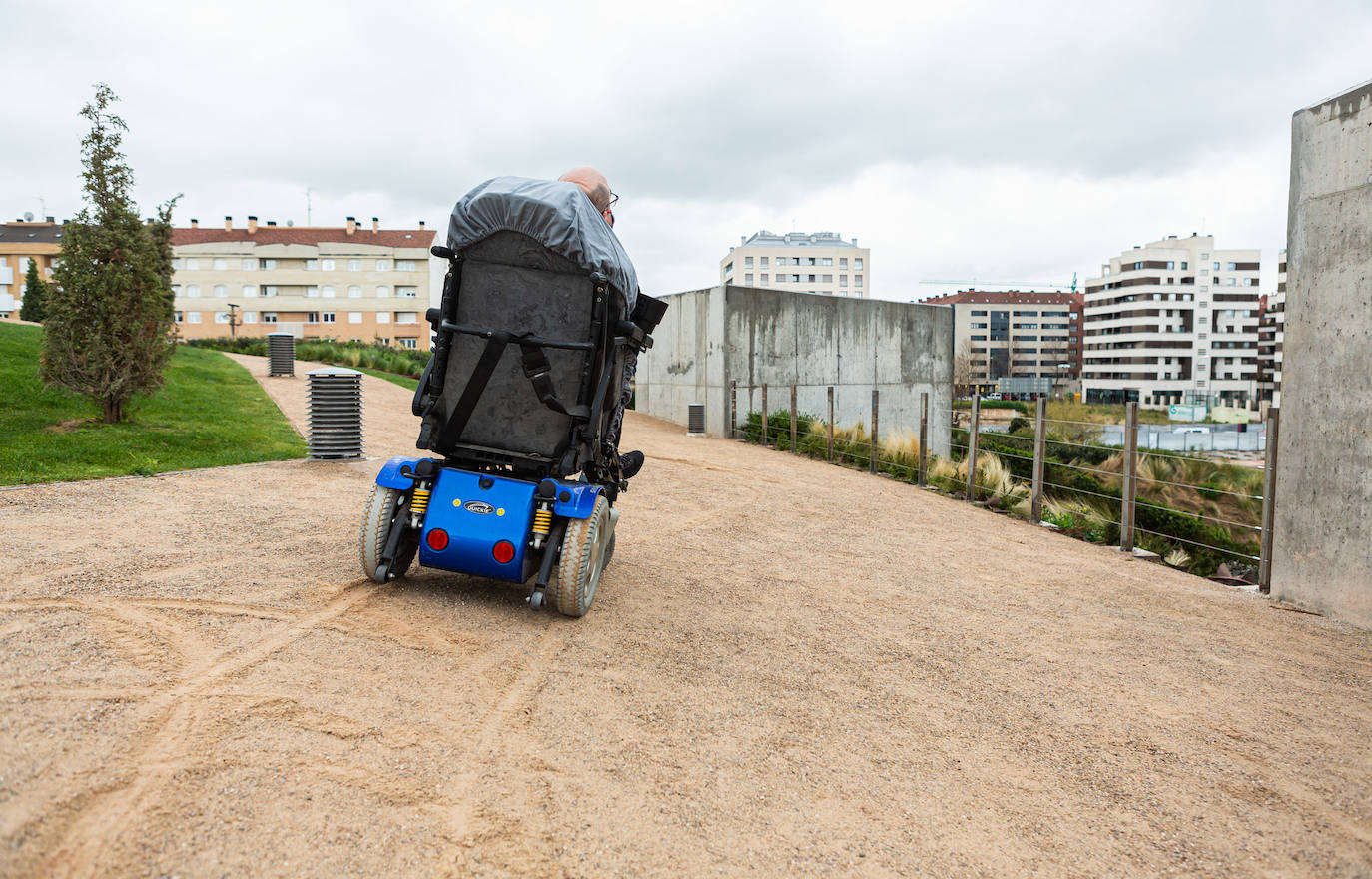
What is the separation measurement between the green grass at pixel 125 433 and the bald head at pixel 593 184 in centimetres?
644

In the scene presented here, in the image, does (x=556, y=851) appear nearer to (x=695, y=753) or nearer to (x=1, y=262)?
(x=695, y=753)

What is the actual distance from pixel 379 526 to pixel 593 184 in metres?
2.76

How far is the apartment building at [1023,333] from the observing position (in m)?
133

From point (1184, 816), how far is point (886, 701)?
1.40 m

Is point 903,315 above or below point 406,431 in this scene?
above

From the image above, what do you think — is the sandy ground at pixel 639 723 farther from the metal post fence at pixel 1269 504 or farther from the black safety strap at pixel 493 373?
the black safety strap at pixel 493 373

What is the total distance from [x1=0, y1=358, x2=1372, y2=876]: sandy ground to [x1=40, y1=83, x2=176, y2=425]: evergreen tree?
5.09 m

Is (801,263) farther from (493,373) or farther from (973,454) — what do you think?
(493,373)

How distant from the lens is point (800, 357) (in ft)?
77.0

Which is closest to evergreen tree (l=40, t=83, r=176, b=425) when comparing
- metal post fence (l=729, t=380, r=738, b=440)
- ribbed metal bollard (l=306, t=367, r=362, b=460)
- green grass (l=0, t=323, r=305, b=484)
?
green grass (l=0, t=323, r=305, b=484)

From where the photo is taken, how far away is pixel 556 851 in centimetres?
284

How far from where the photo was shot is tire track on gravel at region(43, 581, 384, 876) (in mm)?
2482

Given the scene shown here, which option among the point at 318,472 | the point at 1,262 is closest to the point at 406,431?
the point at 318,472

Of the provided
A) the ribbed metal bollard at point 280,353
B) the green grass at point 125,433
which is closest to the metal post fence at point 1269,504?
the green grass at point 125,433
